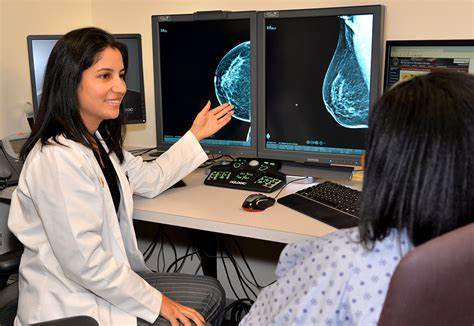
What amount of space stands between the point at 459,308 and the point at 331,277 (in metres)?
0.20

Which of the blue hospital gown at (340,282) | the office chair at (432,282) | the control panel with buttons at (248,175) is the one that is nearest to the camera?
the office chair at (432,282)

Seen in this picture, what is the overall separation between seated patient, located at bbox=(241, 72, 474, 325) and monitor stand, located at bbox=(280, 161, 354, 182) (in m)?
0.99

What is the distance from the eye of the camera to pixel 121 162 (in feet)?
5.61

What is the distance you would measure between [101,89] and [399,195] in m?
0.94

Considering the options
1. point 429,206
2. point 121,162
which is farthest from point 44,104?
point 429,206

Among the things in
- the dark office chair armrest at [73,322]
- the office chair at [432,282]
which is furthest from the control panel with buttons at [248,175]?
the office chair at [432,282]

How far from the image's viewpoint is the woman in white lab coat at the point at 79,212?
1333mm

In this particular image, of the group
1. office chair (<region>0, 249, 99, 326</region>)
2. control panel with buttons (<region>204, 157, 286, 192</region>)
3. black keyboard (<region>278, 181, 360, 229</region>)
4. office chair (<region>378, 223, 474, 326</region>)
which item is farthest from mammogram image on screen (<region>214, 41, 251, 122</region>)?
office chair (<region>378, 223, 474, 326</region>)

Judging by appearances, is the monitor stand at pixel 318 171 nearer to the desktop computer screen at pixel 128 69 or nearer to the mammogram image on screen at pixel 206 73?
the mammogram image on screen at pixel 206 73

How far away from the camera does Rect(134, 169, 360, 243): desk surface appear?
147 centimetres

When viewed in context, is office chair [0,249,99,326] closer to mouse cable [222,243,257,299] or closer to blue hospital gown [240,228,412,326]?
blue hospital gown [240,228,412,326]

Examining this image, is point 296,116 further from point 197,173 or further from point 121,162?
point 121,162

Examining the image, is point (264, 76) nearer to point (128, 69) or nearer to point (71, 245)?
point (128, 69)

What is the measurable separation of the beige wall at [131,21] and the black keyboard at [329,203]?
25.3 inches
